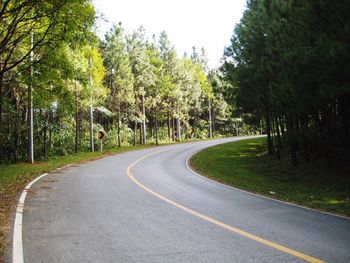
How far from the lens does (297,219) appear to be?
9.08 meters

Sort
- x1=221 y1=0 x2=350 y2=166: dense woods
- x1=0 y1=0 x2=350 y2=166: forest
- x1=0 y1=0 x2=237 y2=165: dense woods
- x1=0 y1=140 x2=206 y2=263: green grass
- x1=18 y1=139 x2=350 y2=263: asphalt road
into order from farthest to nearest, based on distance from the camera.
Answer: x1=0 y1=0 x2=237 y2=165: dense woods, x1=0 y1=0 x2=350 y2=166: forest, x1=221 y1=0 x2=350 y2=166: dense woods, x1=0 y1=140 x2=206 y2=263: green grass, x1=18 y1=139 x2=350 y2=263: asphalt road

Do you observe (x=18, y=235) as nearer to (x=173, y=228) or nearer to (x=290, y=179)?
(x=173, y=228)

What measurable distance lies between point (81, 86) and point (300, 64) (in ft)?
77.3

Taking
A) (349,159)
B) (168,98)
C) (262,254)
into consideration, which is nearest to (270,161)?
(349,159)

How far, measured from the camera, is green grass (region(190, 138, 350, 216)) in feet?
42.1

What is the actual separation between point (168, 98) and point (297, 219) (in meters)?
55.0

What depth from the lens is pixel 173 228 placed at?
26.2 ft

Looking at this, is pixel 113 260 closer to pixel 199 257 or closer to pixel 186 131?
pixel 199 257

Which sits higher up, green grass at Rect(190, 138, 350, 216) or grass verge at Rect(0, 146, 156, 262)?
grass verge at Rect(0, 146, 156, 262)

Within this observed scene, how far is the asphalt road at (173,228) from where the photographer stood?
6.17m

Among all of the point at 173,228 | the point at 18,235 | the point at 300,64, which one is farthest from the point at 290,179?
the point at 18,235

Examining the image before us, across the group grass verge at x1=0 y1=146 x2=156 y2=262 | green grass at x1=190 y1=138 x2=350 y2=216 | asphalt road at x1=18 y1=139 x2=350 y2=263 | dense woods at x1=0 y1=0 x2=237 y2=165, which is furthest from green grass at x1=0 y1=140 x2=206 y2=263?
green grass at x1=190 y1=138 x2=350 y2=216

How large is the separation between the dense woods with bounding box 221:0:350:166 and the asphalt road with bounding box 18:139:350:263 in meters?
5.28

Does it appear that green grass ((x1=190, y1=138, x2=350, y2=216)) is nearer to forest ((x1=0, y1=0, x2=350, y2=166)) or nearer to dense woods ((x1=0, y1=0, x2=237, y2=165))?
forest ((x1=0, y1=0, x2=350, y2=166))
